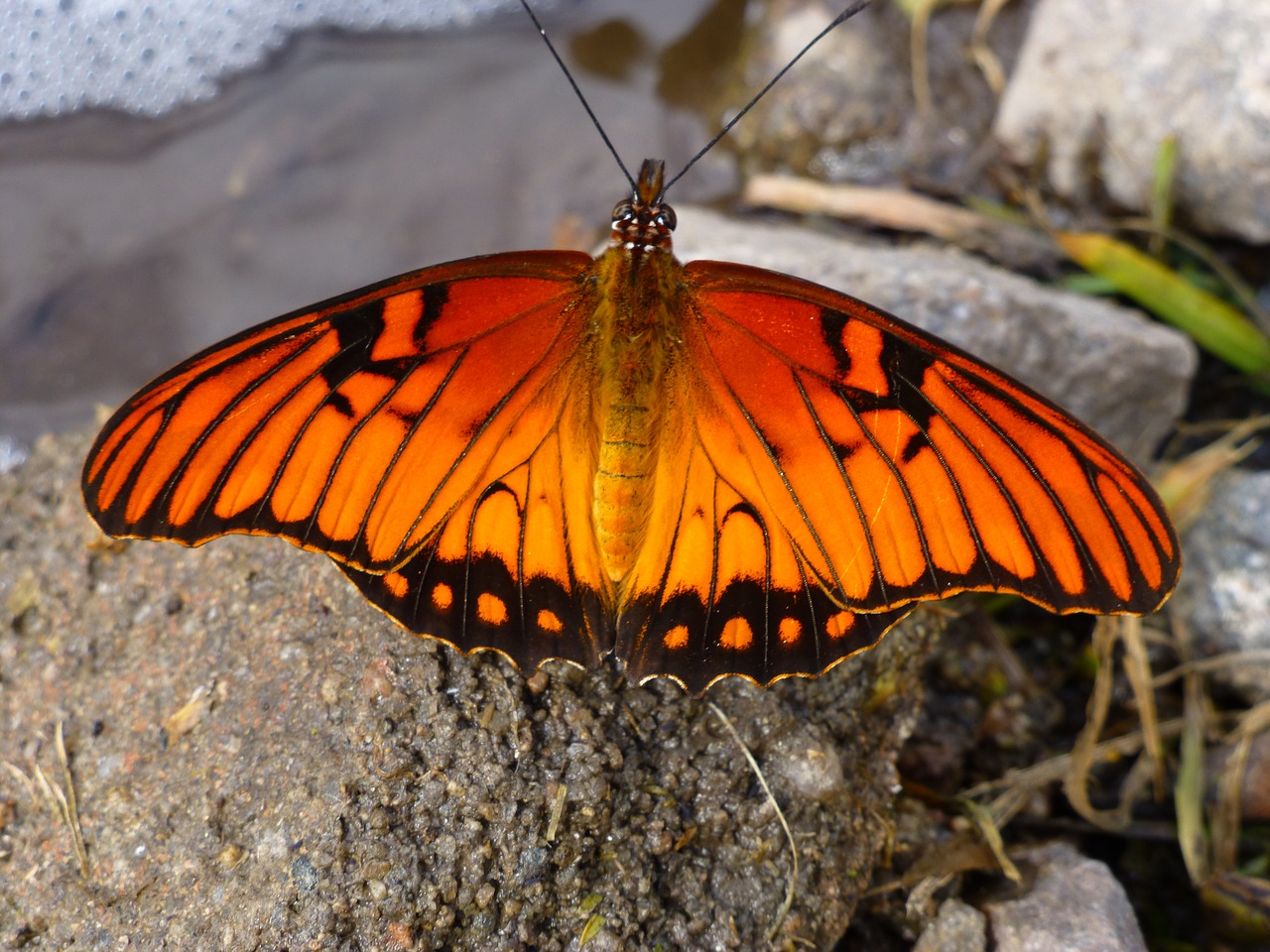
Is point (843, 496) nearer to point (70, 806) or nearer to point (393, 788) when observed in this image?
point (393, 788)

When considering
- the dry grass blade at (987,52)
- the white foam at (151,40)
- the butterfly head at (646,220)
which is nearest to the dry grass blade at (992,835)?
the butterfly head at (646,220)

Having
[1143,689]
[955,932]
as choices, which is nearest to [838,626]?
[955,932]

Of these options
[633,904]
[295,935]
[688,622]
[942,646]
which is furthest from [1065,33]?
[295,935]

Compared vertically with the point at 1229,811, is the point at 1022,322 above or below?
above

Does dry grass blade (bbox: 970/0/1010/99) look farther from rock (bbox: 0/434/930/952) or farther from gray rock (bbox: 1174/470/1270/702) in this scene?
rock (bbox: 0/434/930/952)

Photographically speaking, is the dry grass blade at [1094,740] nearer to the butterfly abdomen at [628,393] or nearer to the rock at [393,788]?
the rock at [393,788]


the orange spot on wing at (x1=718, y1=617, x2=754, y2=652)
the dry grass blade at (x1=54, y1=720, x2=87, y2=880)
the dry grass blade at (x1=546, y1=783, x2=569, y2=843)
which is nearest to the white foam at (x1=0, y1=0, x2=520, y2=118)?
the dry grass blade at (x1=54, y1=720, x2=87, y2=880)

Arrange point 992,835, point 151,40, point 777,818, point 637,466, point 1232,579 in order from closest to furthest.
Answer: point 637,466 → point 777,818 → point 992,835 → point 1232,579 → point 151,40
